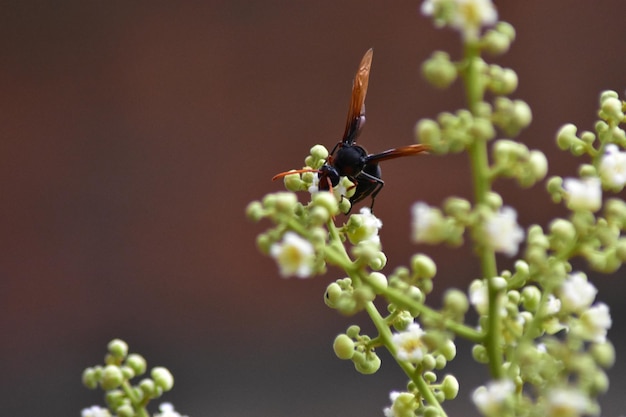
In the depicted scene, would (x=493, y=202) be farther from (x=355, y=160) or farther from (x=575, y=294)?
(x=355, y=160)

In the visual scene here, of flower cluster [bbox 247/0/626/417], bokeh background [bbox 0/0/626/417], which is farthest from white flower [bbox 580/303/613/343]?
bokeh background [bbox 0/0/626/417]

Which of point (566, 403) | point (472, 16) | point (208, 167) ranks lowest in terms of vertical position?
point (566, 403)

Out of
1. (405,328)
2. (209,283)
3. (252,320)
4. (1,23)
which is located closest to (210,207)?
(209,283)

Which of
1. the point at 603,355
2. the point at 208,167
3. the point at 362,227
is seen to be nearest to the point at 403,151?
the point at 362,227

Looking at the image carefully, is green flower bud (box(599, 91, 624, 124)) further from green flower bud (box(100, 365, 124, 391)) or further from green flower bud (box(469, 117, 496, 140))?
green flower bud (box(100, 365, 124, 391))

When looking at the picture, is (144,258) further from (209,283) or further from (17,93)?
(17,93)

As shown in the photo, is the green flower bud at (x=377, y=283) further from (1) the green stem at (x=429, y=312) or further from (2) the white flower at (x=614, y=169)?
(2) the white flower at (x=614, y=169)
